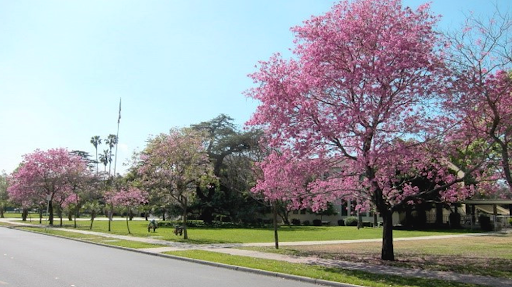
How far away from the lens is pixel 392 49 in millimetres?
13219

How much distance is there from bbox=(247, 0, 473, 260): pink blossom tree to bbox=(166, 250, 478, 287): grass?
3.18 metres

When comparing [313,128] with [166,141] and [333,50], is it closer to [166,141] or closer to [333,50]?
[333,50]

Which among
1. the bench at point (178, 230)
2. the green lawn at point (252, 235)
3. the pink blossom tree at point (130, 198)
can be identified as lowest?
the green lawn at point (252, 235)

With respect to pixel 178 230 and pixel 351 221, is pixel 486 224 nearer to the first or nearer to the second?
pixel 351 221

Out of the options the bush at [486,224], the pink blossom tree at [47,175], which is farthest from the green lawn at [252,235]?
the pink blossom tree at [47,175]

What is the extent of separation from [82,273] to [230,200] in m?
34.7

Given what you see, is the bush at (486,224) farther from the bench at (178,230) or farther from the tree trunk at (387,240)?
the tree trunk at (387,240)

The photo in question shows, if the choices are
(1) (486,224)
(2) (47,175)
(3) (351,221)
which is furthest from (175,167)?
(3) (351,221)

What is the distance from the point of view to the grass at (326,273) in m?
10.7

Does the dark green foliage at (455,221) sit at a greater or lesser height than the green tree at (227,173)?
lesser

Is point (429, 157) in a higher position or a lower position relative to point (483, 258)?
higher

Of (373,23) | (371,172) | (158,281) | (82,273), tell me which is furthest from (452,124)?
(82,273)

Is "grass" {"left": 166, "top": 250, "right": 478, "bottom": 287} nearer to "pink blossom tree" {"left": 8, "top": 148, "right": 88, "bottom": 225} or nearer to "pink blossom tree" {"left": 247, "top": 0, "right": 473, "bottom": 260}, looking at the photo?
"pink blossom tree" {"left": 247, "top": 0, "right": 473, "bottom": 260}

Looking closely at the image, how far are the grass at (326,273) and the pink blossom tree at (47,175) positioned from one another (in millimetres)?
31247
